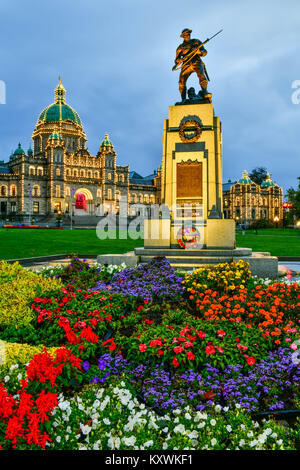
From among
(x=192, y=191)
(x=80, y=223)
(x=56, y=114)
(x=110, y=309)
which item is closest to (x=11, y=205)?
(x=80, y=223)

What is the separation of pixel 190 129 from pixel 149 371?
1169 cm

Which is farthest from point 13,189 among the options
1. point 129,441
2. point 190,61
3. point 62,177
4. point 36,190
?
point 129,441

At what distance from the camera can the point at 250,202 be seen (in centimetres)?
11888

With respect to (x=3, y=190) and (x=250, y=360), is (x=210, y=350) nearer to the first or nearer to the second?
(x=250, y=360)

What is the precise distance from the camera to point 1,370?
13.8ft

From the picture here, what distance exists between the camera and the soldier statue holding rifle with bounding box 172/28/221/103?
14.4m

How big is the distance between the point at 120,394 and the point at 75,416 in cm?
57

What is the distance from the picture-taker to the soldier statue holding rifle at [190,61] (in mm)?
14352

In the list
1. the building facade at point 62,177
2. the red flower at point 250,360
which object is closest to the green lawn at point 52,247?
the red flower at point 250,360

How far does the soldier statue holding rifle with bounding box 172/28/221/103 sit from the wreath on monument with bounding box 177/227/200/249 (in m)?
6.13

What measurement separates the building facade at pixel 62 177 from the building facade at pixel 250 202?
94.2 ft

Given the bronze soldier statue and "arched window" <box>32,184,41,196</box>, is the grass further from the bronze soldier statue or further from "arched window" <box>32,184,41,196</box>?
→ "arched window" <box>32,184,41,196</box>

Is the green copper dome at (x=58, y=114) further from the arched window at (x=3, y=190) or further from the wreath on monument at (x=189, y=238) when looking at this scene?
the wreath on monument at (x=189, y=238)

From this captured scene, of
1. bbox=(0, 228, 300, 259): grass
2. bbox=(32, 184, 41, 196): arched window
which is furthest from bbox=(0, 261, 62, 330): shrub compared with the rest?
bbox=(32, 184, 41, 196): arched window
